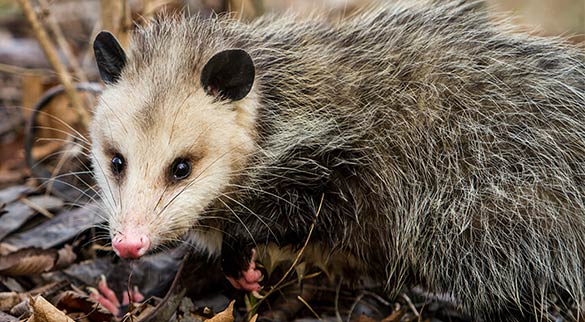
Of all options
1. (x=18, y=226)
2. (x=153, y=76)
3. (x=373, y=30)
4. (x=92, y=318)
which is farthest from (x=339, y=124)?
(x=18, y=226)

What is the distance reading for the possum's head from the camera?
2.61 m

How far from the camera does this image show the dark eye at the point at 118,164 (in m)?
2.75

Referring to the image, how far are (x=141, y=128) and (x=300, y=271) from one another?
101 centimetres

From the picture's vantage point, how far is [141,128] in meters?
2.70

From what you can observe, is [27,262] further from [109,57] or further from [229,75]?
[229,75]

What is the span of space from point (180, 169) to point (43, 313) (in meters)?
0.69

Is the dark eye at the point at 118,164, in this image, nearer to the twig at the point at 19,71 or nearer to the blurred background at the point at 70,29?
the blurred background at the point at 70,29

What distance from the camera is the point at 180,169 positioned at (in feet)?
8.83

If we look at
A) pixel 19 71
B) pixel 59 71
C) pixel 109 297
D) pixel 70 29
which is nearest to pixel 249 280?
pixel 109 297

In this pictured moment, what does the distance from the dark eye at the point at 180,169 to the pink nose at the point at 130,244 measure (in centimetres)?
27

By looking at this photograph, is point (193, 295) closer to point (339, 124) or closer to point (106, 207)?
point (106, 207)

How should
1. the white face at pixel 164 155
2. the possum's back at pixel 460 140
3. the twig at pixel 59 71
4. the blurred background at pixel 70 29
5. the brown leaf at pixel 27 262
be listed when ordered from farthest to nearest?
the blurred background at pixel 70 29, the twig at pixel 59 71, the brown leaf at pixel 27 262, the possum's back at pixel 460 140, the white face at pixel 164 155

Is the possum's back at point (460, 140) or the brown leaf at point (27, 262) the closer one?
the possum's back at point (460, 140)

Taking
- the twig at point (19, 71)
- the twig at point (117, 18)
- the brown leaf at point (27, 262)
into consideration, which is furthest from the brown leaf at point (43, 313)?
the twig at point (19, 71)
